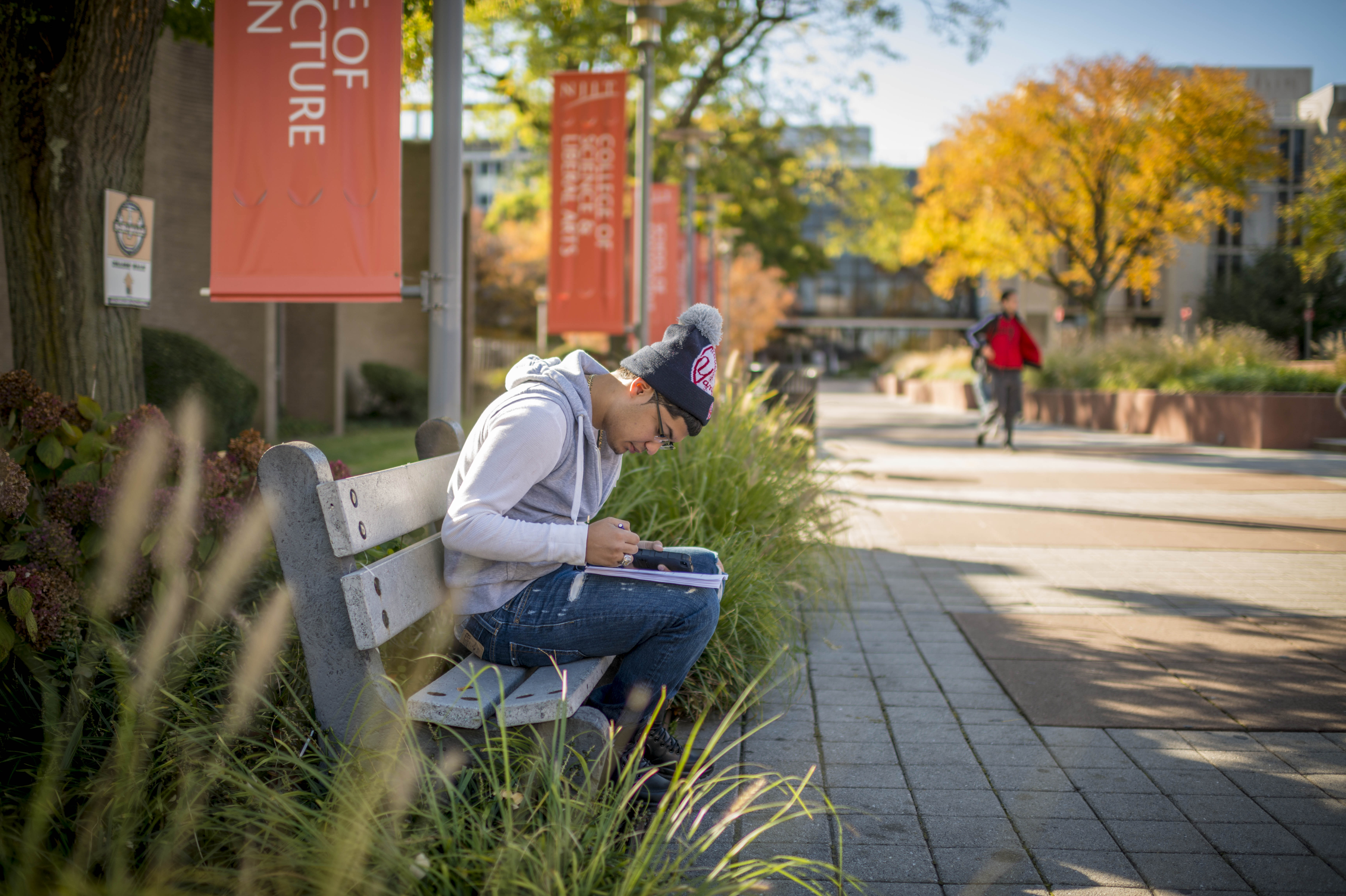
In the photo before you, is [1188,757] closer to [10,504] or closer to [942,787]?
[942,787]

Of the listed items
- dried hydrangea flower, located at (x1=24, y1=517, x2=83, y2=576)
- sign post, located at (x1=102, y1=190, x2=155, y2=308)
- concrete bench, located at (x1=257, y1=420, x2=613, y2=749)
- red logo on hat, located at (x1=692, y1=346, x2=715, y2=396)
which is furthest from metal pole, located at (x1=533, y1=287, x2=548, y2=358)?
concrete bench, located at (x1=257, y1=420, x2=613, y2=749)

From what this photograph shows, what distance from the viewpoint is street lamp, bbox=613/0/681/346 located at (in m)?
10.9

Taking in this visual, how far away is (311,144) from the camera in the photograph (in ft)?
13.8

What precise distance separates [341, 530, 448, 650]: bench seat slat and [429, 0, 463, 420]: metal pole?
1351mm

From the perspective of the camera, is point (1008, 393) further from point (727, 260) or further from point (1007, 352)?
point (727, 260)

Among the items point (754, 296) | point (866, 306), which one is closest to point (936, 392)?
point (754, 296)

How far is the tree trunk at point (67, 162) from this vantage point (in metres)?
4.56

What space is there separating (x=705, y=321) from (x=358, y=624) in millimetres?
1247

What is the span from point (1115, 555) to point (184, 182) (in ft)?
41.1

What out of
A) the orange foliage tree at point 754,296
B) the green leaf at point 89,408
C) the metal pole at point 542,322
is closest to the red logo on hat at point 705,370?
the green leaf at point 89,408

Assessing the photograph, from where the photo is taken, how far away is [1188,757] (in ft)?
11.5

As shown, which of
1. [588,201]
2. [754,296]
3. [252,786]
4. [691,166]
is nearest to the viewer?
[252,786]

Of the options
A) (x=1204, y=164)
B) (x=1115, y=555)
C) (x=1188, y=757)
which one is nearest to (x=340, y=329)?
(x=1115, y=555)

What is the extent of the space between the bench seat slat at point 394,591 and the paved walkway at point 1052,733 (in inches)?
45.7
